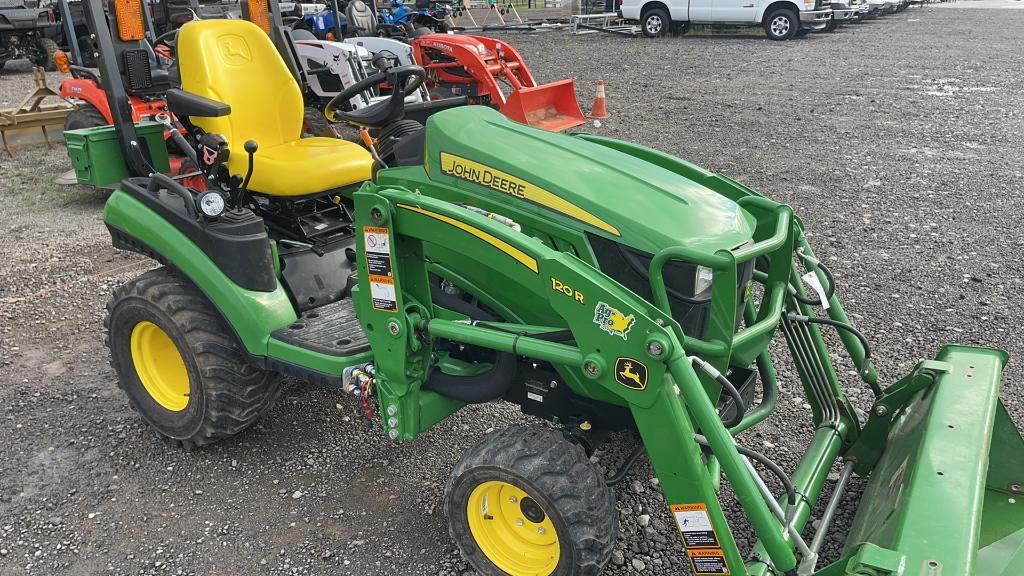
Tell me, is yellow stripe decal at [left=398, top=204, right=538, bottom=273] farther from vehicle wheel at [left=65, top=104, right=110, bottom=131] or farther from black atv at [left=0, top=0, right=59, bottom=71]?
black atv at [left=0, top=0, right=59, bottom=71]

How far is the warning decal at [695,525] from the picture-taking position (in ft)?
7.25

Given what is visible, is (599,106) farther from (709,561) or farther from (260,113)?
(709,561)

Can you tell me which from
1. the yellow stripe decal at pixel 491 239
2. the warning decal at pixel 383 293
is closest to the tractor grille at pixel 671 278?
the yellow stripe decal at pixel 491 239

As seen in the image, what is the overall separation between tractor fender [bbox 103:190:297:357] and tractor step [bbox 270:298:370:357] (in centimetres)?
6

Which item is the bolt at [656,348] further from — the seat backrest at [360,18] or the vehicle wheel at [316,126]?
the seat backrest at [360,18]

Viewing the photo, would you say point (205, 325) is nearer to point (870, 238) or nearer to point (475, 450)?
point (475, 450)

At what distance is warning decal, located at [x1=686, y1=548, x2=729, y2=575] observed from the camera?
222cm

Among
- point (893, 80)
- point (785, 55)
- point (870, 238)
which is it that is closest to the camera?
point (870, 238)

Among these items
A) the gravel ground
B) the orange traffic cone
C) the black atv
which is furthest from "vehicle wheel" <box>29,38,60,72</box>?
the orange traffic cone

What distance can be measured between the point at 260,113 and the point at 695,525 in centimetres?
296

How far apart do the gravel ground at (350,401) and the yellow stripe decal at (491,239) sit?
1177mm

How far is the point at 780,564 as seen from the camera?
2166 millimetres

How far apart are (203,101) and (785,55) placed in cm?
1394

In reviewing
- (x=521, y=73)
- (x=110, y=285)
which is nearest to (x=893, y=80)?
(x=521, y=73)
